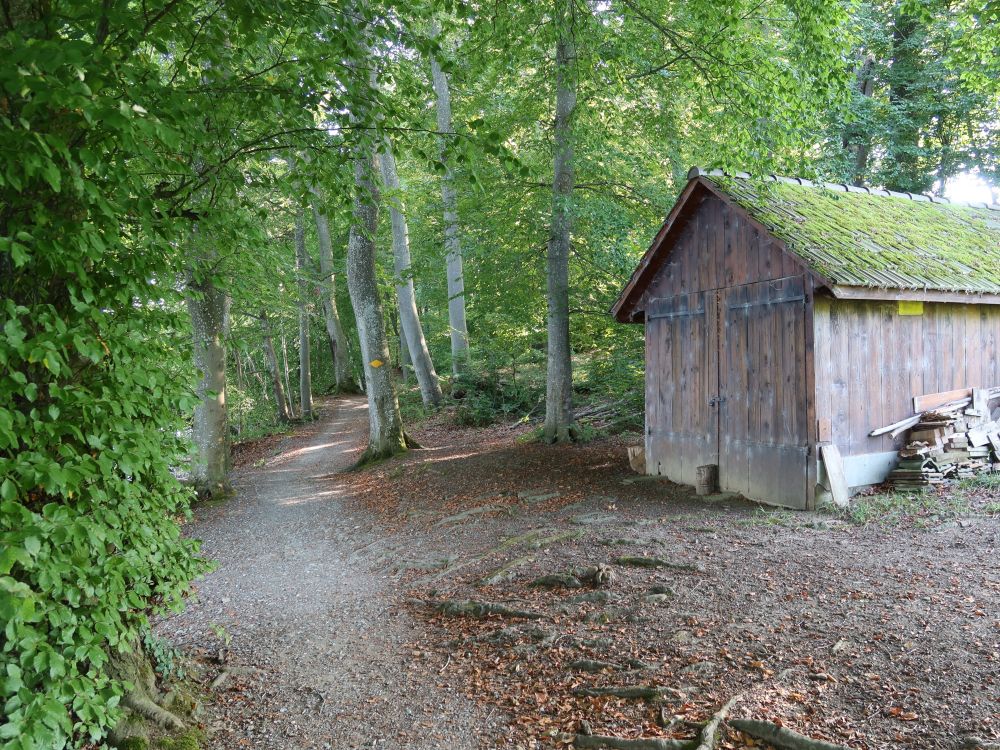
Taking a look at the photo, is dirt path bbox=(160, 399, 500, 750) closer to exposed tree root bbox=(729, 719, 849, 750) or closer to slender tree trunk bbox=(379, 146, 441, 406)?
exposed tree root bbox=(729, 719, 849, 750)

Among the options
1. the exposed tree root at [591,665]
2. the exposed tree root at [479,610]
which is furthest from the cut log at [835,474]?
the exposed tree root at [591,665]

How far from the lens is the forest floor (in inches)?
168

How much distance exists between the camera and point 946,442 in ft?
32.1

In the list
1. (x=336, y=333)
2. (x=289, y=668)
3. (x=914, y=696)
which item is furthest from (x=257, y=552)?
(x=336, y=333)

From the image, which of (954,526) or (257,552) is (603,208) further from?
(257,552)

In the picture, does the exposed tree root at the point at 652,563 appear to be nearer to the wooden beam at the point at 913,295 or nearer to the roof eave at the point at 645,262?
the wooden beam at the point at 913,295

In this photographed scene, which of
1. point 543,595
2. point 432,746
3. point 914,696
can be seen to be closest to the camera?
point 914,696

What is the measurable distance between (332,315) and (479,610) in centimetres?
2353

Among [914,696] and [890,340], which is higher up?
[890,340]

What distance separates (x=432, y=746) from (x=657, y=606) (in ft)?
7.86

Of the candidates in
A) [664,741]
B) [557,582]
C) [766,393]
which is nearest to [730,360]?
[766,393]

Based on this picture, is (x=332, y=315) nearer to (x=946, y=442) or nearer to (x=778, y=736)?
(x=946, y=442)

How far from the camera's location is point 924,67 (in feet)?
63.2

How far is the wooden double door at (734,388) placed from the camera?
9.02 metres
